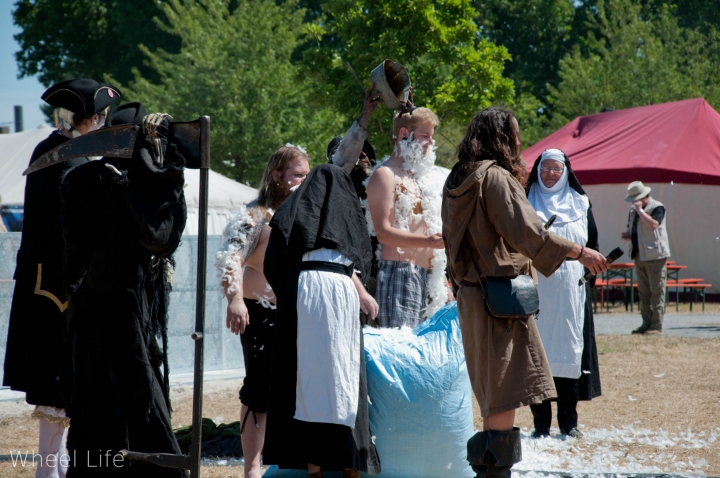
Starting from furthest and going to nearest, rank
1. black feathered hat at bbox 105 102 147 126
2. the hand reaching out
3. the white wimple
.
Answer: the white wimple < the hand reaching out < black feathered hat at bbox 105 102 147 126

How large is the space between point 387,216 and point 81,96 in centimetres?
162

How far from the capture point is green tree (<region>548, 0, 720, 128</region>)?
81.9 feet

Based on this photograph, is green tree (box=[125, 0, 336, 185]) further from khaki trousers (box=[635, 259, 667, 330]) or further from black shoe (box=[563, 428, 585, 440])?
black shoe (box=[563, 428, 585, 440])

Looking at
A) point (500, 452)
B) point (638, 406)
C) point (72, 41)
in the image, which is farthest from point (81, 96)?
point (72, 41)

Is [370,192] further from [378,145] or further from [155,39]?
[155,39]

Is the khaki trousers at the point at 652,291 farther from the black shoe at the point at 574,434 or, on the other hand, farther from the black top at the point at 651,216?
the black shoe at the point at 574,434

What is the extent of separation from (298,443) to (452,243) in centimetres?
113

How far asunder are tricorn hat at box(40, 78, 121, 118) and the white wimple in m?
1.58

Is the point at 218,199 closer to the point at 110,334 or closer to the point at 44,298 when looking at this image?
the point at 44,298

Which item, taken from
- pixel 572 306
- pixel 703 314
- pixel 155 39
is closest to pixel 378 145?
pixel 703 314

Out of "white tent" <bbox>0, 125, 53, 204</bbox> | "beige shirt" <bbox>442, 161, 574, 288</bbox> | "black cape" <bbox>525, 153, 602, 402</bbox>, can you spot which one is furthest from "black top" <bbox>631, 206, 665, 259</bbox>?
"white tent" <bbox>0, 125, 53, 204</bbox>

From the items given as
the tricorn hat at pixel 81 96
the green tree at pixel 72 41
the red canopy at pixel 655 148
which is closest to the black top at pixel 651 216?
the red canopy at pixel 655 148

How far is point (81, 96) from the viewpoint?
3.33 meters

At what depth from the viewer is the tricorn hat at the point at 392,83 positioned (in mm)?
4137
